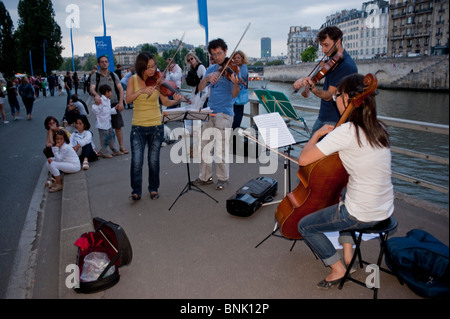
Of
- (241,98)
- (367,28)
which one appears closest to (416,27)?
(367,28)

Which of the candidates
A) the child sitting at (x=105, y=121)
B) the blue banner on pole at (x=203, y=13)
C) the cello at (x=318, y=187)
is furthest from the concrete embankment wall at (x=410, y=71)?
the cello at (x=318, y=187)

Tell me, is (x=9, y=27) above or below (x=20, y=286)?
above

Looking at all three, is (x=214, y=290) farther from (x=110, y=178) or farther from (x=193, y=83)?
(x=193, y=83)

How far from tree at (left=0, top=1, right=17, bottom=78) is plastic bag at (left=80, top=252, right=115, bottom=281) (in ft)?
207

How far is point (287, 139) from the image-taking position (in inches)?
129

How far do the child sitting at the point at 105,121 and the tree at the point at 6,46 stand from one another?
5900 centimetres

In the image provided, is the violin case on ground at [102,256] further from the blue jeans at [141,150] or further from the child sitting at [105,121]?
the child sitting at [105,121]

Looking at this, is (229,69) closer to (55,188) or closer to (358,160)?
(358,160)

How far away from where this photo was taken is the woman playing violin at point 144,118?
4141 mm

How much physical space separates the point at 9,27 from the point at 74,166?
64.3 metres

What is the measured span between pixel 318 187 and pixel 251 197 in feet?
5.05

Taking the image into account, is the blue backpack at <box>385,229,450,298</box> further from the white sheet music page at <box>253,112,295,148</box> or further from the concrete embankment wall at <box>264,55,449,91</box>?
the concrete embankment wall at <box>264,55,449,91</box>

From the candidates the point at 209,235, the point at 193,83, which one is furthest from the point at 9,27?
the point at 209,235

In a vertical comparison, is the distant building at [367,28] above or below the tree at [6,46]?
above
